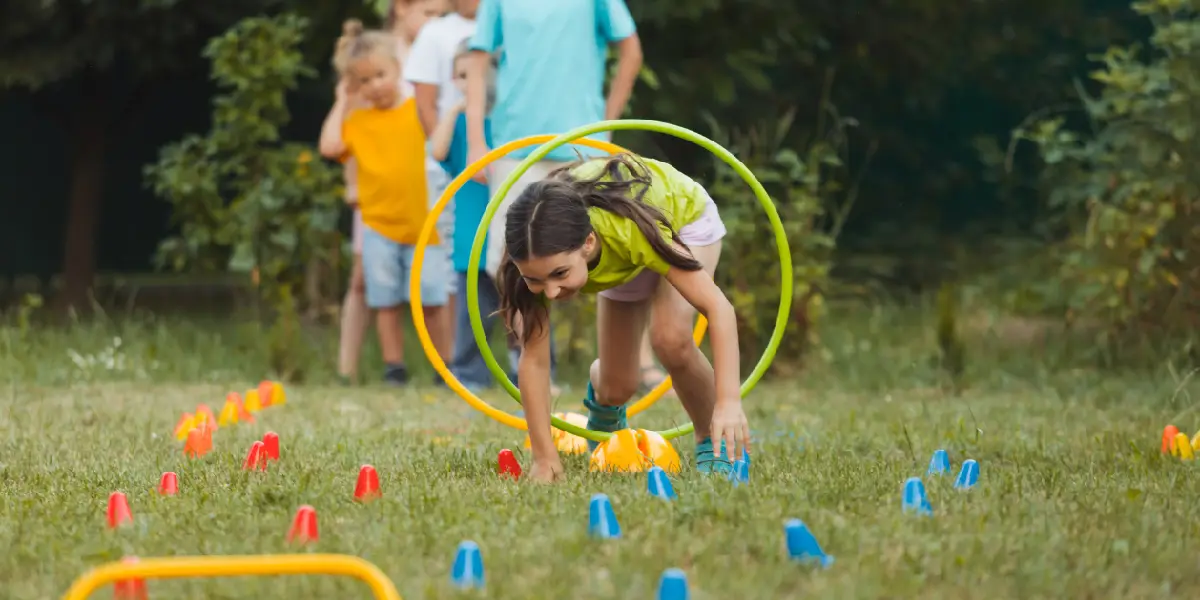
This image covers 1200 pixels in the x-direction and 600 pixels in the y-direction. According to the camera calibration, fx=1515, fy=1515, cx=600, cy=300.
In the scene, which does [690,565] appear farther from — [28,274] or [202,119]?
[28,274]

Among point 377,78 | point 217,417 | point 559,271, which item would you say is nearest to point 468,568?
point 559,271

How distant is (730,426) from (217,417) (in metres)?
2.93

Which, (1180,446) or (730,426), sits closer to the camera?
(730,426)

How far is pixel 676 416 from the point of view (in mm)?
6102

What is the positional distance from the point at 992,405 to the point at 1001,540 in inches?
126

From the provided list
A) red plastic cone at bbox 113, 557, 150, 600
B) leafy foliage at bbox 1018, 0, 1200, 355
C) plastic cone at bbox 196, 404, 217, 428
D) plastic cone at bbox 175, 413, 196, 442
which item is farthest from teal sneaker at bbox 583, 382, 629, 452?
leafy foliage at bbox 1018, 0, 1200, 355

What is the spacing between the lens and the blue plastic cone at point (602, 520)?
3.33 m

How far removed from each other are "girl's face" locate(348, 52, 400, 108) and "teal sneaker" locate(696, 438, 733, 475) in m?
3.34

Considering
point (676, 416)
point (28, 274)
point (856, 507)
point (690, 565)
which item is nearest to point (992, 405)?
point (676, 416)

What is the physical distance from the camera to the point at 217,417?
6242 millimetres

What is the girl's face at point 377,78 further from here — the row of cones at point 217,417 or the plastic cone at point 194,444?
the plastic cone at point 194,444

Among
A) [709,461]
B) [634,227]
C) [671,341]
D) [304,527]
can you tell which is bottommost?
[709,461]

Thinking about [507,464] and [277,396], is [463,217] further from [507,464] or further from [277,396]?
[507,464]

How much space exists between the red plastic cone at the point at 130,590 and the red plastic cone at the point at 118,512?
2.38 feet
